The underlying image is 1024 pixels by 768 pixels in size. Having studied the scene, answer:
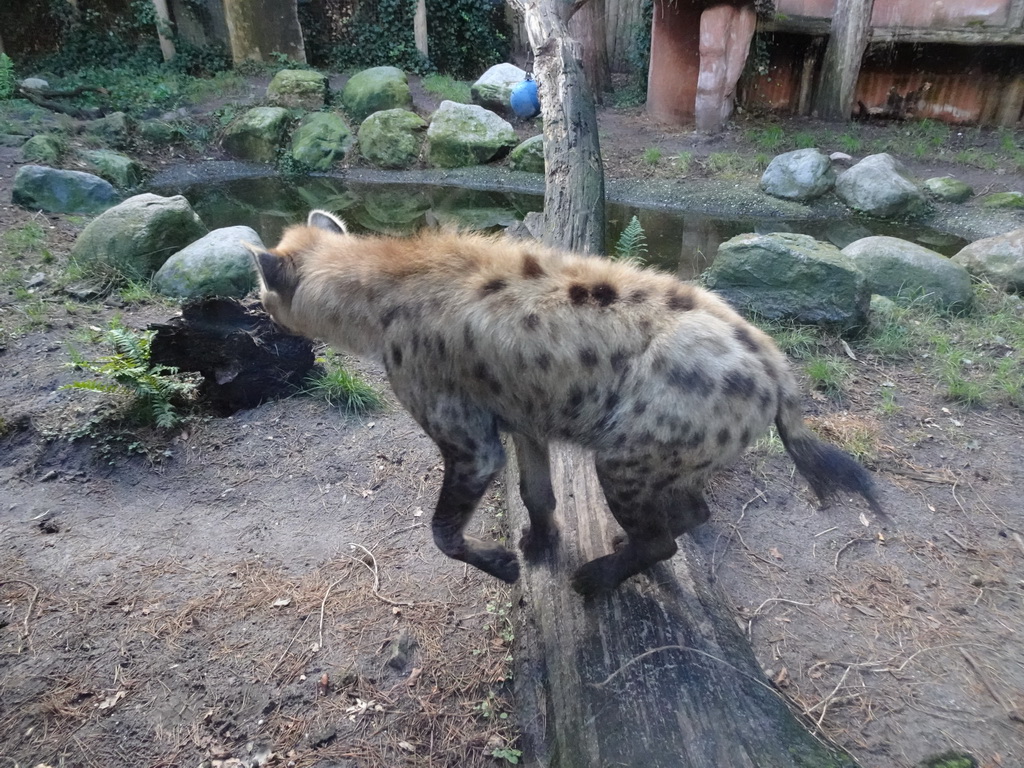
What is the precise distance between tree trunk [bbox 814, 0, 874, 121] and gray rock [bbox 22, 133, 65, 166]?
12.2 meters

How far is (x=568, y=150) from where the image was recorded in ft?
16.1

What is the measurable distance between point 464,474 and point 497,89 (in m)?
11.8

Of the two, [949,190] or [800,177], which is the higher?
[800,177]

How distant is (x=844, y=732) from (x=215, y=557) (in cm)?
291

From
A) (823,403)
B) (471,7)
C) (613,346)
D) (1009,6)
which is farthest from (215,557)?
(471,7)

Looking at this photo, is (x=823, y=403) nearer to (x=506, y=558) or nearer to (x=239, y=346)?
(x=506, y=558)

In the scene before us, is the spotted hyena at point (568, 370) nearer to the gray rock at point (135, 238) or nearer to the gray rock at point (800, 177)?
the gray rock at point (135, 238)

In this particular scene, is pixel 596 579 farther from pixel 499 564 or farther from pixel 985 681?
pixel 985 681

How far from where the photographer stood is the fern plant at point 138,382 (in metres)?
3.92

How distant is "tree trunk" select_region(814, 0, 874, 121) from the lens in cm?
1101

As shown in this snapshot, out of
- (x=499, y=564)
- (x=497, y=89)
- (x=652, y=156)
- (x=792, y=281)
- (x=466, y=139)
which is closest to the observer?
(x=499, y=564)

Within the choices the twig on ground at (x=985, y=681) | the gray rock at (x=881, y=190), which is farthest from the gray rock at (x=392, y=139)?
the twig on ground at (x=985, y=681)

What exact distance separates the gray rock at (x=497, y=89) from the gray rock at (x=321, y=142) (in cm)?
274

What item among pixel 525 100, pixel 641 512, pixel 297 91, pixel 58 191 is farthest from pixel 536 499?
pixel 297 91
